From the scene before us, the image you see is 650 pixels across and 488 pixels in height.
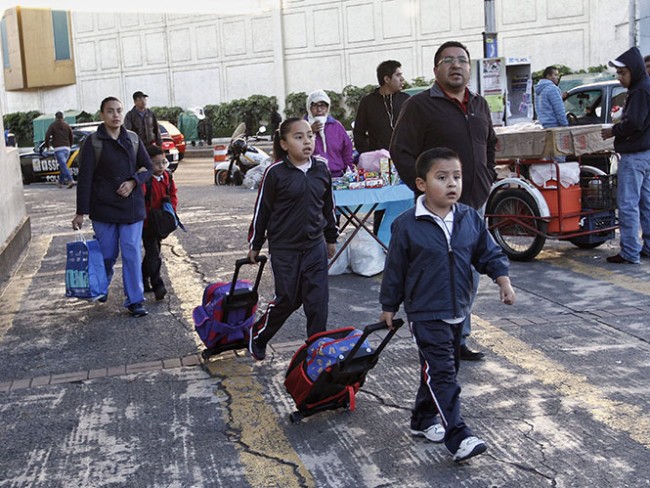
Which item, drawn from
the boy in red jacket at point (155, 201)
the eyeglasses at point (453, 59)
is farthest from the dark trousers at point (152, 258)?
the eyeglasses at point (453, 59)

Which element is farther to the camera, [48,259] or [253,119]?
[253,119]

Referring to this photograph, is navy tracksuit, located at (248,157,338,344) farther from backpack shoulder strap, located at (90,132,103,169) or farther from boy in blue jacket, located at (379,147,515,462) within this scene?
backpack shoulder strap, located at (90,132,103,169)

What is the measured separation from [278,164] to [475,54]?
96.5 feet

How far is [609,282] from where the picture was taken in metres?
7.99

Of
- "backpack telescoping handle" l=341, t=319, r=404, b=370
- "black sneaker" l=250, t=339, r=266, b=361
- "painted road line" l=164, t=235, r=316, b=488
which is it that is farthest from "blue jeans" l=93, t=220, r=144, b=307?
"backpack telescoping handle" l=341, t=319, r=404, b=370

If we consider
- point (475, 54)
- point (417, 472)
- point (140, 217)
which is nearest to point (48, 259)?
point (140, 217)

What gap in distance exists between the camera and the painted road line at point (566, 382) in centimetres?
470

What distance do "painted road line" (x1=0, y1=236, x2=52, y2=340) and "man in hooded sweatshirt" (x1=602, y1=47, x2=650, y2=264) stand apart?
550 cm

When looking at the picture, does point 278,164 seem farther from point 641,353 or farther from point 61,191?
point 61,191

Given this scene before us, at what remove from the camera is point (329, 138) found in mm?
8961

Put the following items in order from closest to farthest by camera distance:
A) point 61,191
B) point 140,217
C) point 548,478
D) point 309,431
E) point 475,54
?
point 548,478
point 309,431
point 140,217
point 61,191
point 475,54

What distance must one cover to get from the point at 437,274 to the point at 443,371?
44 cm

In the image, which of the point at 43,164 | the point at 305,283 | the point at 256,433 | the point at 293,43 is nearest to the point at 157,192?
the point at 305,283

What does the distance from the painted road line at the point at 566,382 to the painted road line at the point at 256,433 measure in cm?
160
